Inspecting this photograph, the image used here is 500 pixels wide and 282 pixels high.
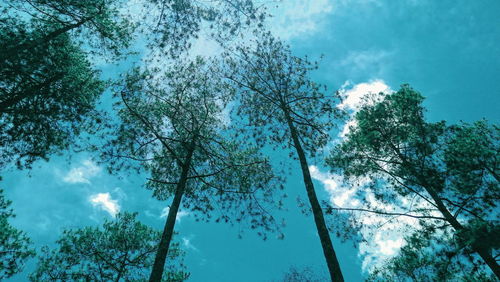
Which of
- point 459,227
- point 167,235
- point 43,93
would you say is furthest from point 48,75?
point 459,227

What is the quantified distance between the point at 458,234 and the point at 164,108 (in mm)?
11531

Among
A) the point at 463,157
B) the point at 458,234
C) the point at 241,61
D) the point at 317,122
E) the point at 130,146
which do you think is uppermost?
the point at 241,61

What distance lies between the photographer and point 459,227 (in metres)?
8.35

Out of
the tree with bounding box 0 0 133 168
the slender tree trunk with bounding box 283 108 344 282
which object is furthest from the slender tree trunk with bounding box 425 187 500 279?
the tree with bounding box 0 0 133 168

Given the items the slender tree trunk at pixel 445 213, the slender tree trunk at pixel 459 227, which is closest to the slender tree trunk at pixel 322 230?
the slender tree trunk at pixel 459 227

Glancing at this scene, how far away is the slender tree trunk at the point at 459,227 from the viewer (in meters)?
6.88

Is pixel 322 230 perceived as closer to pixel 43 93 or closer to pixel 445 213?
pixel 445 213

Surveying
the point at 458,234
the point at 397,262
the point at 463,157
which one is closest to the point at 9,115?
the point at 458,234

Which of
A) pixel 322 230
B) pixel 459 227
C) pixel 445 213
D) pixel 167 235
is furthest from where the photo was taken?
pixel 445 213

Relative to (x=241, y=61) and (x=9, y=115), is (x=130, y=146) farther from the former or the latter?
(x=241, y=61)

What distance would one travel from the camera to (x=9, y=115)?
912cm

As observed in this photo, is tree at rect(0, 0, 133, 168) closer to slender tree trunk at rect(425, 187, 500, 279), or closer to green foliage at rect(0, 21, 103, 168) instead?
green foliage at rect(0, 21, 103, 168)

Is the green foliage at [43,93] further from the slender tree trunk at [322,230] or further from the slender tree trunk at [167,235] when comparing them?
the slender tree trunk at [322,230]

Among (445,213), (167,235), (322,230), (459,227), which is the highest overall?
(445,213)
